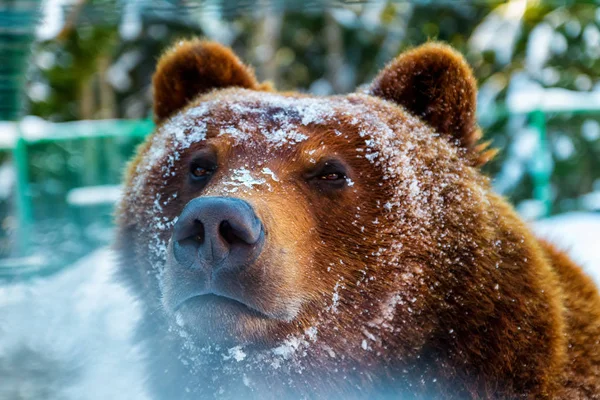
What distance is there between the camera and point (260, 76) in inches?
635

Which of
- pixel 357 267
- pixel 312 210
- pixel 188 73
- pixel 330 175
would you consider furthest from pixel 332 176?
pixel 188 73

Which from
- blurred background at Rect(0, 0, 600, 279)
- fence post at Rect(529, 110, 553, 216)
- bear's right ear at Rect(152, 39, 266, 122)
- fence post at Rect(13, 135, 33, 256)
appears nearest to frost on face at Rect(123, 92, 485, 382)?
bear's right ear at Rect(152, 39, 266, 122)

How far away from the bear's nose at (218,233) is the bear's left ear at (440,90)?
107 cm

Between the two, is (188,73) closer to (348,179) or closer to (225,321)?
(348,179)

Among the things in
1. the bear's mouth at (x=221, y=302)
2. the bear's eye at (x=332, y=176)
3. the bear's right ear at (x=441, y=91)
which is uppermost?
the bear's right ear at (x=441, y=91)

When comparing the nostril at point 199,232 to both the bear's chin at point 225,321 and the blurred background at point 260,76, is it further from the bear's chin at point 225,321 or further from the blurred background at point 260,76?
the blurred background at point 260,76

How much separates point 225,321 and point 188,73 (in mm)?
1525

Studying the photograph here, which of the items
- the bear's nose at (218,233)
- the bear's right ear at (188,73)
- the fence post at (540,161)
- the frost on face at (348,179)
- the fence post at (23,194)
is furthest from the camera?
the fence post at (540,161)

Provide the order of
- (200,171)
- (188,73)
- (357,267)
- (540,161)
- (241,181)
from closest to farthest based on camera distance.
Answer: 1. (241,181)
2. (357,267)
3. (200,171)
4. (188,73)
5. (540,161)

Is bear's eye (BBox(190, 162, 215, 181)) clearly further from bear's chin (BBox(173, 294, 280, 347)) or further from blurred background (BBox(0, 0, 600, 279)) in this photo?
blurred background (BBox(0, 0, 600, 279))

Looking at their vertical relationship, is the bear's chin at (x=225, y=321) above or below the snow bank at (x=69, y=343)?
above

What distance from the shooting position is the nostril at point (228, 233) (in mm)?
2014

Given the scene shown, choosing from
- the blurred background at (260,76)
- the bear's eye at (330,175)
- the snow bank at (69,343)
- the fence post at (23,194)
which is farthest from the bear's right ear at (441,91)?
the fence post at (23,194)

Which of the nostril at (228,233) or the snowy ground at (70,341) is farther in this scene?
the snowy ground at (70,341)
